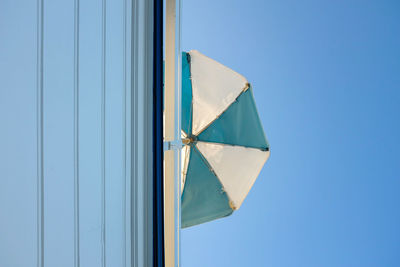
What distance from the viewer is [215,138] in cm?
280
